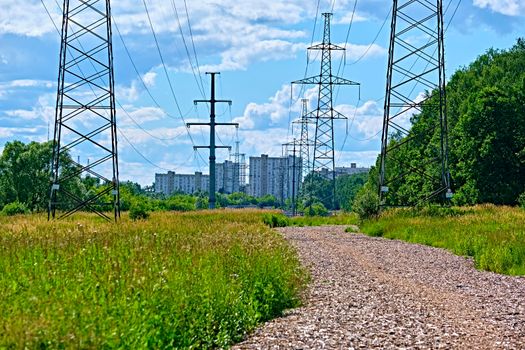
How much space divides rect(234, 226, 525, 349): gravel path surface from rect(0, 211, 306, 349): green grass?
1.75 feet

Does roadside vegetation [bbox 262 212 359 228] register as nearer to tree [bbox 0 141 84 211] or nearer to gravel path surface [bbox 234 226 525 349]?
gravel path surface [bbox 234 226 525 349]

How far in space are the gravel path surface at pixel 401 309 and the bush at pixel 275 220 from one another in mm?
26854

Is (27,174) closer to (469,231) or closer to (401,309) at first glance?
(469,231)

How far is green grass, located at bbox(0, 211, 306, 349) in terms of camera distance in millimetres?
8250

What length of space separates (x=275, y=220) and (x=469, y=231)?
2254cm

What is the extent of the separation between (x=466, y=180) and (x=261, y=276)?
56.6 meters

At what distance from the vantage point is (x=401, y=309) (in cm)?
1466

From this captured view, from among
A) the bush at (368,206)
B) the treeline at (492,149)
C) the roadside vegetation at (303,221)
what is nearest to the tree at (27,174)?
the roadside vegetation at (303,221)

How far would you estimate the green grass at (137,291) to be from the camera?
8250 millimetres

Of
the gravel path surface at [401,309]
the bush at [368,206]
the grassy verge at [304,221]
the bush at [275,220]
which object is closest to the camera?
the gravel path surface at [401,309]

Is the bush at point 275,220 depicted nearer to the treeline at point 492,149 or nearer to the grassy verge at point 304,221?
the grassy verge at point 304,221

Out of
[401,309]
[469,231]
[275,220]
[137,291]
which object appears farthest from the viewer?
[275,220]

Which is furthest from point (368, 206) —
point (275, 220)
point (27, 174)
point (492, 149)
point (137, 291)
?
point (27, 174)

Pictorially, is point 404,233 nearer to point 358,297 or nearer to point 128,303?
point 358,297
